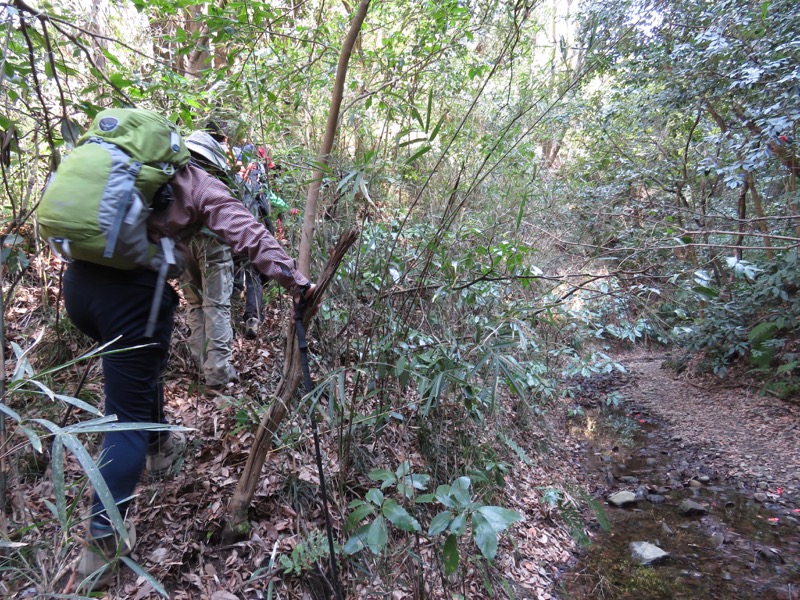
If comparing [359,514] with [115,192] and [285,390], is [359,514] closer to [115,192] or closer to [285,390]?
[285,390]

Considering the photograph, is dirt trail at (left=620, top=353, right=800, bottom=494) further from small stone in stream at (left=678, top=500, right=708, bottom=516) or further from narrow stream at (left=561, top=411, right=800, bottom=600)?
small stone in stream at (left=678, top=500, right=708, bottom=516)

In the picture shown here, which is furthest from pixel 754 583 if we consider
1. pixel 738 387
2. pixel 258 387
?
pixel 738 387

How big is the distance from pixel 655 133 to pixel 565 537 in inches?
251

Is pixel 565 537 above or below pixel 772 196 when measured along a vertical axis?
below

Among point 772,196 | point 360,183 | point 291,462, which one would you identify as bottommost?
point 291,462

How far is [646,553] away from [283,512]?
10.2 feet

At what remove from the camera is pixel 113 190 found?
60.9 inches

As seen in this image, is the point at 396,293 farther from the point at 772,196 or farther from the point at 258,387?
the point at 772,196

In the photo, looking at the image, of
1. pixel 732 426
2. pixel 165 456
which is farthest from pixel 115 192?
pixel 732 426

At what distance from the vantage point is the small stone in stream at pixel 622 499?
445 cm

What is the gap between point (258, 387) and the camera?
8.71ft

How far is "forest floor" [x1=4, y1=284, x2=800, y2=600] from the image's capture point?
1859mm

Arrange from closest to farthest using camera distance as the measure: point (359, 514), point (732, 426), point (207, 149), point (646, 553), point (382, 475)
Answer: point (359, 514), point (382, 475), point (207, 149), point (646, 553), point (732, 426)

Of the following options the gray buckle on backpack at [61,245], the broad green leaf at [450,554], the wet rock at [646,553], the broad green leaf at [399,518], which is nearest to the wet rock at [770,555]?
the wet rock at [646,553]
